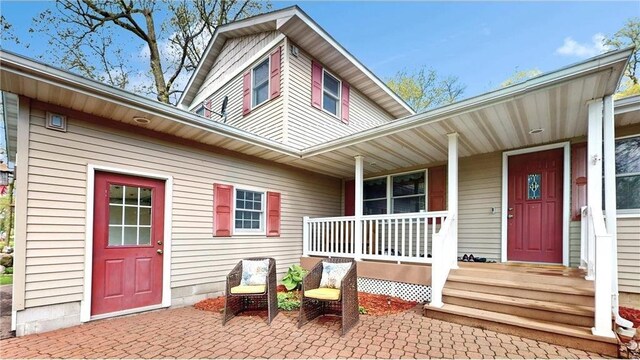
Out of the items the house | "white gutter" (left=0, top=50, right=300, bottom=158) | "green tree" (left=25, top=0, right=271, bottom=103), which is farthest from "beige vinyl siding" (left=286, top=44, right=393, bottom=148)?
"green tree" (left=25, top=0, right=271, bottom=103)

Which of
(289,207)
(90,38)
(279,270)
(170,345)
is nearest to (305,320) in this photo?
(170,345)

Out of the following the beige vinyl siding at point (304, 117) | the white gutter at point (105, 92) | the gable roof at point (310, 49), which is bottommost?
the white gutter at point (105, 92)

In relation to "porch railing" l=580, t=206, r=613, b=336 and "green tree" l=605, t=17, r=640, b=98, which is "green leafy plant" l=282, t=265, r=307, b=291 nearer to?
"porch railing" l=580, t=206, r=613, b=336

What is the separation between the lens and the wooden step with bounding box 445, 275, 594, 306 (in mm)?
3705

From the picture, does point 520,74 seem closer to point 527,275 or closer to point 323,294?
point 527,275

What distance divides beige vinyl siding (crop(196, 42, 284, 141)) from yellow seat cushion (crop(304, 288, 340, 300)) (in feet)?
13.2

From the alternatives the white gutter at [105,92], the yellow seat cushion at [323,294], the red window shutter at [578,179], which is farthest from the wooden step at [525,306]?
the white gutter at [105,92]

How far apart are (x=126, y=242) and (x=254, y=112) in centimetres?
469

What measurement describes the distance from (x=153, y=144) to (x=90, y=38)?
457 inches

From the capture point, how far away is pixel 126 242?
185 inches

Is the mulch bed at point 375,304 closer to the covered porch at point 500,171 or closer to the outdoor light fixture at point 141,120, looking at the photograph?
the covered porch at point 500,171

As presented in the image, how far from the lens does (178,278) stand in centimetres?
521

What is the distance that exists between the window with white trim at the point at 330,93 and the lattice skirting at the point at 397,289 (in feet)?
15.2

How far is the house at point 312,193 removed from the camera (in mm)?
3770
